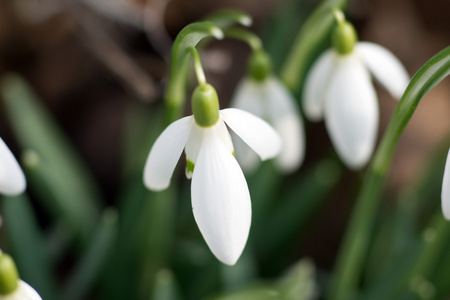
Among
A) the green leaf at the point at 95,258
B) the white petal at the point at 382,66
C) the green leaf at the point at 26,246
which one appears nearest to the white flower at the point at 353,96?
the white petal at the point at 382,66

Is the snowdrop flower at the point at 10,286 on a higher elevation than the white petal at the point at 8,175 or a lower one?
lower

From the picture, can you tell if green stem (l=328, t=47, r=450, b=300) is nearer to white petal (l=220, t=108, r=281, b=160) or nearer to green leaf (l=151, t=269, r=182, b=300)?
white petal (l=220, t=108, r=281, b=160)

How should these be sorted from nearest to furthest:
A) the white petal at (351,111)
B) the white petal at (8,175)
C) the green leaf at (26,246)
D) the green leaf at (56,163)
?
1. the white petal at (8,175)
2. the white petal at (351,111)
3. the green leaf at (26,246)
4. the green leaf at (56,163)

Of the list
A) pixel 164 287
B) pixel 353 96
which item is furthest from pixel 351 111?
pixel 164 287

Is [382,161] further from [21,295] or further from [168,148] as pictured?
[21,295]

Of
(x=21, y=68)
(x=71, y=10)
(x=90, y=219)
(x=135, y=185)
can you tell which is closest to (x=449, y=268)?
(x=135, y=185)

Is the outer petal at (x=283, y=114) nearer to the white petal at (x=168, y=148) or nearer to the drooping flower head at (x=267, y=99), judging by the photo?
the drooping flower head at (x=267, y=99)

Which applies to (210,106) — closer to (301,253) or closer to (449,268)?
(449,268)

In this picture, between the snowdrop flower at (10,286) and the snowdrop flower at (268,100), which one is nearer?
the snowdrop flower at (10,286)

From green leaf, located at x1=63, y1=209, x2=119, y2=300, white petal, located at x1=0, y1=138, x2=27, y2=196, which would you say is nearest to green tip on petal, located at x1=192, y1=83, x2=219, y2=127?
white petal, located at x1=0, y1=138, x2=27, y2=196
